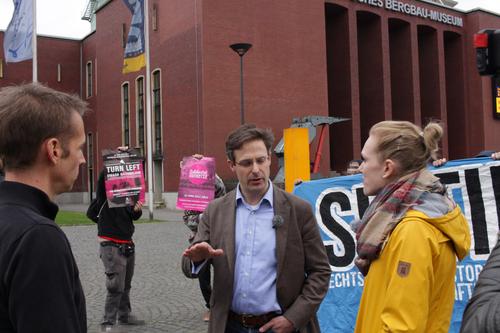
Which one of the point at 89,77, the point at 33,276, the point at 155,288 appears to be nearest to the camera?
the point at 33,276

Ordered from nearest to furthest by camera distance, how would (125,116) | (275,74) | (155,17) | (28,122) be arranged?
(28,122), (275,74), (155,17), (125,116)

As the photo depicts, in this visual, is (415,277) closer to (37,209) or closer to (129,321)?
(37,209)

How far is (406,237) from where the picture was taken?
2.22 metres

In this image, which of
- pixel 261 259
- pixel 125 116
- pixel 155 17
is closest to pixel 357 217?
pixel 261 259

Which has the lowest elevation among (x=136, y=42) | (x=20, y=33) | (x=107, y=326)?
(x=107, y=326)

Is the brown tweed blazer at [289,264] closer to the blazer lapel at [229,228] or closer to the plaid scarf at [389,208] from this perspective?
the blazer lapel at [229,228]

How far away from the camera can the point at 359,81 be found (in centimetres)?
4041

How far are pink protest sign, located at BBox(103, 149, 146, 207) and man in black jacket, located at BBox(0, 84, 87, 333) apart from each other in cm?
437

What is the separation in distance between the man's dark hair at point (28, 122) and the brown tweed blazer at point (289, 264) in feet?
4.86

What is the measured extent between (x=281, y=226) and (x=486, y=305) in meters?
1.82

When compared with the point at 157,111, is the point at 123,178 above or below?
below

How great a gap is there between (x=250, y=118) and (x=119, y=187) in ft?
81.0

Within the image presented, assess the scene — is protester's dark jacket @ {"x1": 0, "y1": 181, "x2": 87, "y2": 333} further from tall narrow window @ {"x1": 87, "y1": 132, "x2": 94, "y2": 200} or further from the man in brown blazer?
tall narrow window @ {"x1": 87, "y1": 132, "x2": 94, "y2": 200}

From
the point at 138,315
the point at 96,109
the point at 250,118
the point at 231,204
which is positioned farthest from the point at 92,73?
the point at 231,204
